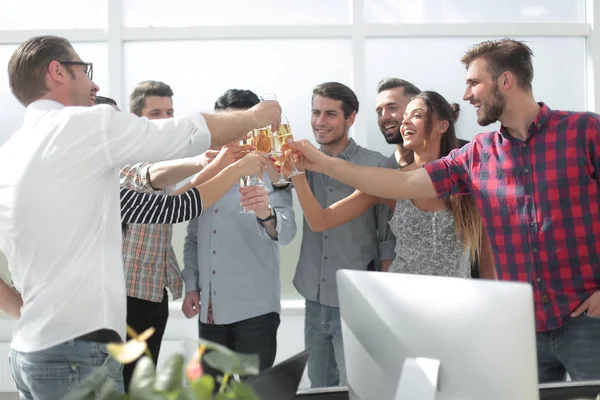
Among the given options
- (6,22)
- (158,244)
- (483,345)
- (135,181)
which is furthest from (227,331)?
(6,22)

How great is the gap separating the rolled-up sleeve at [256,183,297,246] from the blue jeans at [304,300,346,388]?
0.37m

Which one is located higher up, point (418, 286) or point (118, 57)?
point (118, 57)

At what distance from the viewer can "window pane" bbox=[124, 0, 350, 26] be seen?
16.0 ft

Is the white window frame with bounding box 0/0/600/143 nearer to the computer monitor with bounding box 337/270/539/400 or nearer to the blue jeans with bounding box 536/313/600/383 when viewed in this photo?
the blue jeans with bounding box 536/313/600/383

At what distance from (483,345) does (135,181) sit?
198 centimetres

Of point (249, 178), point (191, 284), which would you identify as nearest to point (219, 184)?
point (249, 178)

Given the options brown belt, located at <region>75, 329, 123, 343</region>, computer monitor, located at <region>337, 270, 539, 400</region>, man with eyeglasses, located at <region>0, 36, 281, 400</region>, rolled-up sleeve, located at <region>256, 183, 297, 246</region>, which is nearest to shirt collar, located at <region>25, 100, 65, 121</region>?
man with eyeglasses, located at <region>0, 36, 281, 400</region>

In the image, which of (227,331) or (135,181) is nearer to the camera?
(135,181)

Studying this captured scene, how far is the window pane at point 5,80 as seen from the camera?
16.2 ft

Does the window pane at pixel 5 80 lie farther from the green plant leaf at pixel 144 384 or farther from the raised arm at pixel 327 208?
the green plant leaf at pixel 144 384

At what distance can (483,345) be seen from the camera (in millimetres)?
1365

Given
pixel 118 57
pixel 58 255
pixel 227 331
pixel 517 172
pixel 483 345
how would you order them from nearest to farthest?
pixel 483 345, pixel 58 255, pixel 517 172, pixel 227 331, pixel 118 57

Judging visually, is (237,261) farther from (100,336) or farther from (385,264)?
(100,336)

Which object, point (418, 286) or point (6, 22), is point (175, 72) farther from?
point (418, 286)
